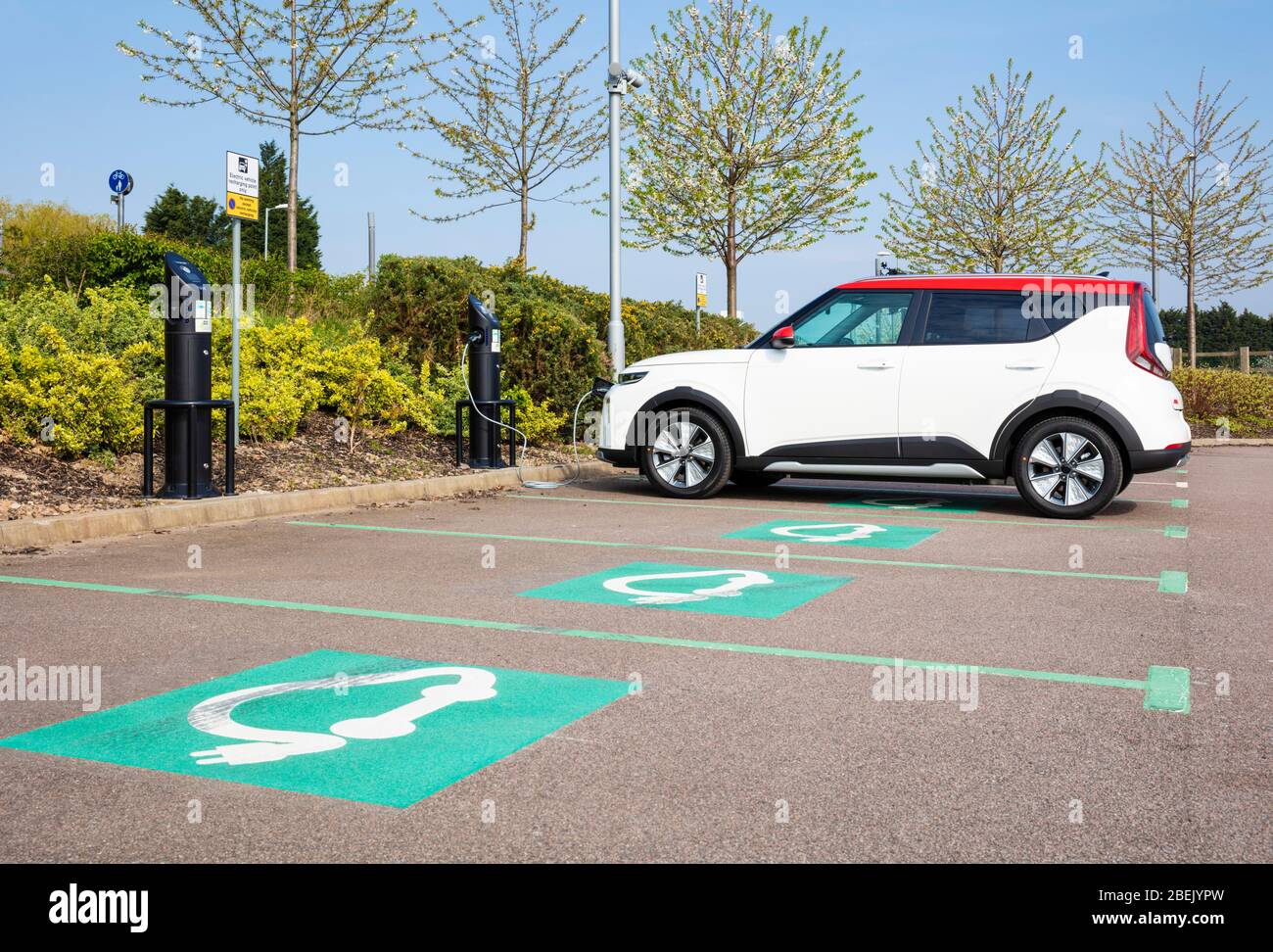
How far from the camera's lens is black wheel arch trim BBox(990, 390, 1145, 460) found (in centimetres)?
970

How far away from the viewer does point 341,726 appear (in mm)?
4230

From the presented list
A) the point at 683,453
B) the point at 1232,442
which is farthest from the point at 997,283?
the point at 1232,442

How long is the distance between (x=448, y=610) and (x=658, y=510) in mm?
4565

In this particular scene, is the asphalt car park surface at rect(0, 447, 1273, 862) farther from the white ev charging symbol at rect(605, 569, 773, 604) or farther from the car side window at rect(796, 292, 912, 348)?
the car side window at rect(796, 292, 912, 348)

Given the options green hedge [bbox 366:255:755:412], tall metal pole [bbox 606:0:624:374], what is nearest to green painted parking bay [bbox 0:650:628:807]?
green hedge [bbox 366:255:755:412]

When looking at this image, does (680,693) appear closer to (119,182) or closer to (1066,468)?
(1066,468)

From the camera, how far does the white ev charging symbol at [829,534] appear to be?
8.84m

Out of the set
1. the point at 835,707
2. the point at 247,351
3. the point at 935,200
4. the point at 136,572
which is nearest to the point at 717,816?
the point at 835,707

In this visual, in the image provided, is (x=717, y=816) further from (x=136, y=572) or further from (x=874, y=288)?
(x=874, y=288)

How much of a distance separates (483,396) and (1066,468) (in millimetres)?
5642

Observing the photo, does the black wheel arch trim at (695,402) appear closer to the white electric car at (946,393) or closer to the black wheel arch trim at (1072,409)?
the white electric car at (946,393)

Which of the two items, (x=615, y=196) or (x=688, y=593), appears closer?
(x=688, y=593)

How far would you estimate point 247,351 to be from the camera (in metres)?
12.0
